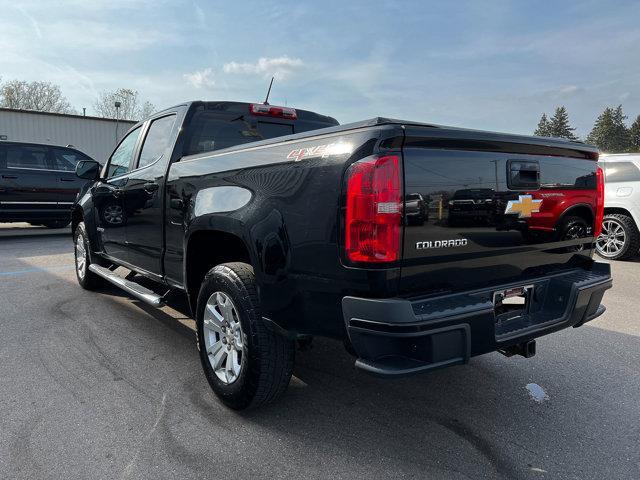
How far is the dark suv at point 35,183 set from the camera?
Answer: 961 centimetres

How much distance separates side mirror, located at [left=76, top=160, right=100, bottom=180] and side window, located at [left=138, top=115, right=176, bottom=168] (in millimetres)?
1269

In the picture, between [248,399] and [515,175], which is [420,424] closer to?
[248,399]

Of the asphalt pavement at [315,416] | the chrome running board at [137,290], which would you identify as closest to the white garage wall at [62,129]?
the chrome running board at [137,290]

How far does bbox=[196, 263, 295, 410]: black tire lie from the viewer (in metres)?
2.46

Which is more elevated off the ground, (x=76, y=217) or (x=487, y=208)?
(x=487, y=208)

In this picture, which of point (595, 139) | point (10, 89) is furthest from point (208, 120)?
point (595, 139)

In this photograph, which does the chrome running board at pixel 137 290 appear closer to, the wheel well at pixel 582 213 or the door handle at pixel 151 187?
the door handle at pixel 151 187

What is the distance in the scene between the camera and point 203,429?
253 cm

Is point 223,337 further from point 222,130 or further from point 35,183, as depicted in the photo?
point 35,183

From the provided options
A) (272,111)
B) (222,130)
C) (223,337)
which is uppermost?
(272,111)

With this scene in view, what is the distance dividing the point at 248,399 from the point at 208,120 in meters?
2.15

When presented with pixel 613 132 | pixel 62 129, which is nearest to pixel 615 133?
pixel 613 132

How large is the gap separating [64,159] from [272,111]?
8568 millimetres

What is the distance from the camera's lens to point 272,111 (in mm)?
3922
